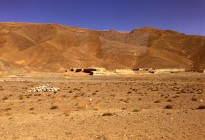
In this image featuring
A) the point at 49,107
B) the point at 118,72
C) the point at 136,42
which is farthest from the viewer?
the point at 136,42

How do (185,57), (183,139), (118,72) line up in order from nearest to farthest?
(183,139) < (118,72) < (185,57)

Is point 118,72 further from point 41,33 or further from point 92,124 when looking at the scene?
point 41,33

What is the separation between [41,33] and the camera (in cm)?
16462

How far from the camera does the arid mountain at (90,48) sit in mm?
134875

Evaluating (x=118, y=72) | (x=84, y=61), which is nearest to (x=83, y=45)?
(x=84, y=61)

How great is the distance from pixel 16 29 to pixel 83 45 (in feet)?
106

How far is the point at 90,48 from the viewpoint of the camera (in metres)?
155

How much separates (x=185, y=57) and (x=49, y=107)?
144m

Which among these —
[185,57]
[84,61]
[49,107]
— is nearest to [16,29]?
[84,61]

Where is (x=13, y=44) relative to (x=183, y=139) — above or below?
above

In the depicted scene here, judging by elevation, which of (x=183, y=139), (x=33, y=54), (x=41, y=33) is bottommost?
(x=183, y=139)

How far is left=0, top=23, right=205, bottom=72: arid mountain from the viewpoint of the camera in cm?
13488

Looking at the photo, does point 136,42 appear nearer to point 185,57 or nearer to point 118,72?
point 185,57

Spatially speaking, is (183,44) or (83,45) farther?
(183,44)
